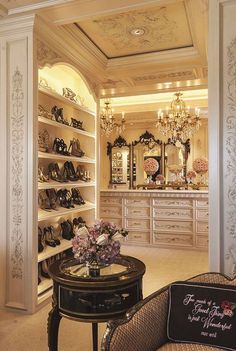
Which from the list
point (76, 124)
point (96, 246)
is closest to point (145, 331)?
point (96, 246)

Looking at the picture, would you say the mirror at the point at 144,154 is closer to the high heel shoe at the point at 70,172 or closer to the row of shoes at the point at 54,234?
the high heel shoe at the point at 70,172

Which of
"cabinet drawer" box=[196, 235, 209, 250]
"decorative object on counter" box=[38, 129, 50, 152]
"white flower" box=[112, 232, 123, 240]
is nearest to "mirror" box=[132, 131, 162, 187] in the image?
"cabinet drawer" box=[196, 235, 209, 250]

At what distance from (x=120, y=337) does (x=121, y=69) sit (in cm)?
354

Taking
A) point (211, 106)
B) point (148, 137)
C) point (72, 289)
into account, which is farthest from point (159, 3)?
point (148, 137)

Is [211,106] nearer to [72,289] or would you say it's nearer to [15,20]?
[72,289]

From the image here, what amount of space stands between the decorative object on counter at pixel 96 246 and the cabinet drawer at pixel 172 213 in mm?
3758

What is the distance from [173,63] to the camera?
3.88 m

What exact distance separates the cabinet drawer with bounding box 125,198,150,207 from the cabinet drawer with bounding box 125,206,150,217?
0.08 m

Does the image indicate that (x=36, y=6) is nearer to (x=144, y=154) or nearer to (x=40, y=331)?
(x=40, y=331)

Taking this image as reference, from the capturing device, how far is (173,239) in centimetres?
552

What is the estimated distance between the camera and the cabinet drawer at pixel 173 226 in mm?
5406

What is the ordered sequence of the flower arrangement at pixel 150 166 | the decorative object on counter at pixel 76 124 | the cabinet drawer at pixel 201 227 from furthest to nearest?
the flower arrangement at pixel 150 166 → the cabinet drawer at pixel 201 227 → the decorative object on counter at pixel 76 124

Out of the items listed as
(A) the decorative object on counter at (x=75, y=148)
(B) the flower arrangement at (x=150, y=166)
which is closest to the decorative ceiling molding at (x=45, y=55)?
(A) the decorative object on counter at (x=75, y=148)

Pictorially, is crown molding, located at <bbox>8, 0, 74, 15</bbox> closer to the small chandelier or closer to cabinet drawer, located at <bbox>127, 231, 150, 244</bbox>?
the small chandelier
